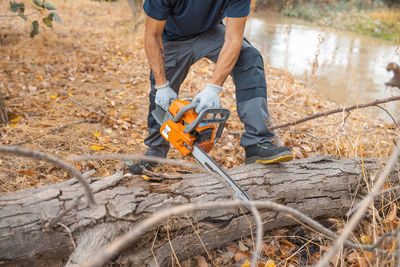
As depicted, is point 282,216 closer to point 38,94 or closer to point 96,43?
point 38,94

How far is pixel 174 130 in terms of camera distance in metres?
2.22

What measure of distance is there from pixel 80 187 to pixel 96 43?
20.3ft

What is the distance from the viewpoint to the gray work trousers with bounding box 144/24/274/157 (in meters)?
2.23

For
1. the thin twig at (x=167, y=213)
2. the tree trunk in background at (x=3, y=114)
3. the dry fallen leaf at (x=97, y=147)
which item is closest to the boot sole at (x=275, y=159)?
the thin twig at (x=167, y=213)

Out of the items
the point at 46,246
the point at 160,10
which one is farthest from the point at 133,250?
the point at 160,10

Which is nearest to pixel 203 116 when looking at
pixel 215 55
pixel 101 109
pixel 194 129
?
pixel 194 129

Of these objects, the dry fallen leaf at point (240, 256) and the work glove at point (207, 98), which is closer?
the dry fallen leaf at point (240, 256)

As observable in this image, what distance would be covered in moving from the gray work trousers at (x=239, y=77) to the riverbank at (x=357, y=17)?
8567 mm

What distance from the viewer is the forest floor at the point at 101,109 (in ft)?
9.25

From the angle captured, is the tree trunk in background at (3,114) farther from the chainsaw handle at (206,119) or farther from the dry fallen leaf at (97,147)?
the chainsaw handle at (206,119)

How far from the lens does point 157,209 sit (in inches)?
66.7

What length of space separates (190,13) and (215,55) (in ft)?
1.46

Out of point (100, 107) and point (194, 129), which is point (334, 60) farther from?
point (194, 129)

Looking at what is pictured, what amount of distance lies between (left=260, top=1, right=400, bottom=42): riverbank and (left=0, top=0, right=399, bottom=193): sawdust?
6490 millimetres
